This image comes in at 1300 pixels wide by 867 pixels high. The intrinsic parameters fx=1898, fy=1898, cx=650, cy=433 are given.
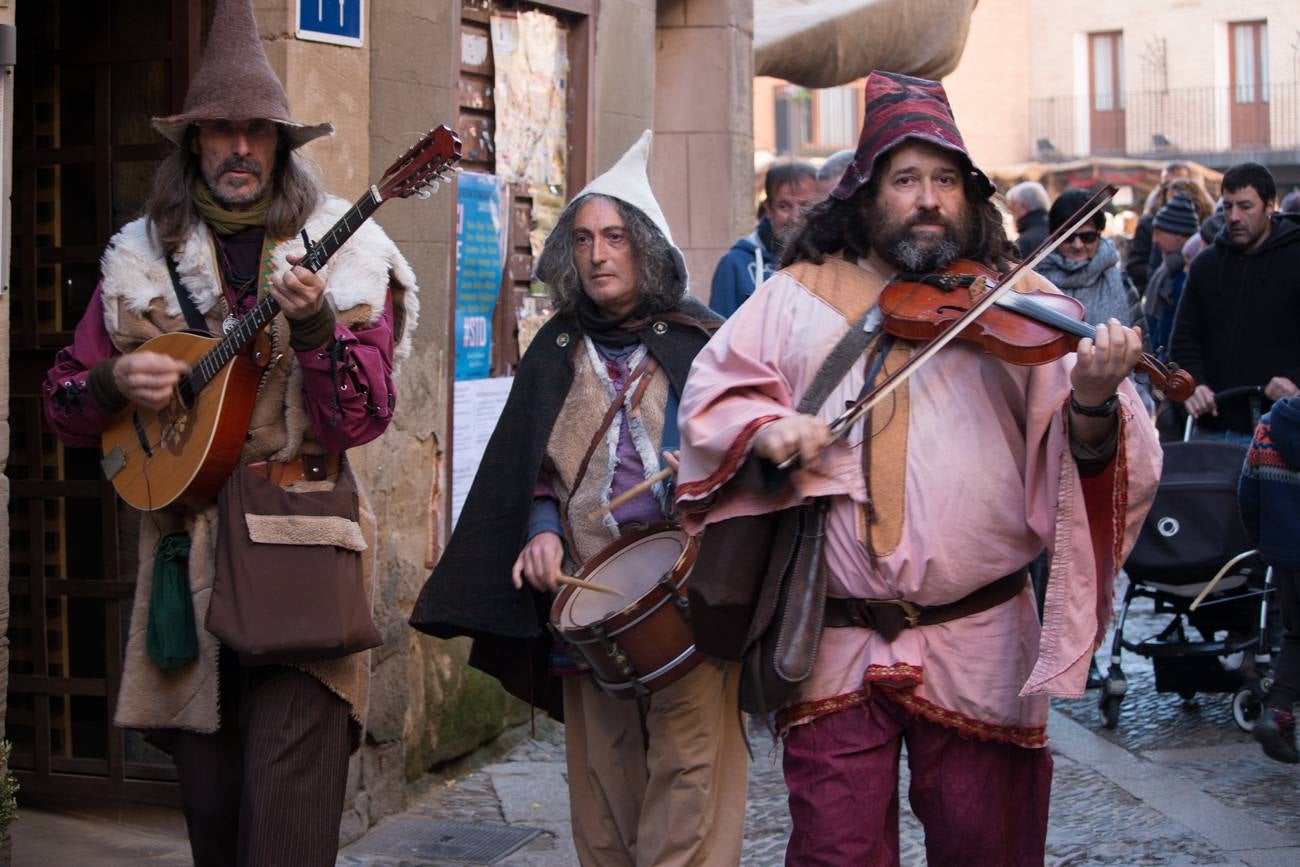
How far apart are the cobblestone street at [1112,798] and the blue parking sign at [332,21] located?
247 cm

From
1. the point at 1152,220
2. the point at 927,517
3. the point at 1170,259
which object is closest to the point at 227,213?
the point at 927,517

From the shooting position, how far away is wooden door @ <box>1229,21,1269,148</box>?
4050 centimetres

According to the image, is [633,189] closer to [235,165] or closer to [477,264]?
[235,165]

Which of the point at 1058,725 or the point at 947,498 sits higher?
the point at 947,498

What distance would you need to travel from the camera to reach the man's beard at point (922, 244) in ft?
12.3

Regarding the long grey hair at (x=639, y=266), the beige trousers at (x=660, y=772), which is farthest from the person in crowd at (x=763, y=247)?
the beige trousers at (x=660, y=772)

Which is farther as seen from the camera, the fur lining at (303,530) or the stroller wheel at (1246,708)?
the stroller wheel at (1246,708)

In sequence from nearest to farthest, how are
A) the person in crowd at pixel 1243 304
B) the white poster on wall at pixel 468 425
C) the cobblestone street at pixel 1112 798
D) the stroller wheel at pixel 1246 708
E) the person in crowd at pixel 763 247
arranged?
A: the cobblestone street at pixel 1112 798 → the white poster on wall at pixel 468 425 → the stroller wheel at pixel 1246 708 → the person in crowd at pixel 763 247 → the person in crowd at pixel 1243 304

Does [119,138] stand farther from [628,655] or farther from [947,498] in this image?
[947,498]

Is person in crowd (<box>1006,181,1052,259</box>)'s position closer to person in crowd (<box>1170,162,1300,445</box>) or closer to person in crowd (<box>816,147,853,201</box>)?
person in crowd (<box>1170,162,1300,445</box>)

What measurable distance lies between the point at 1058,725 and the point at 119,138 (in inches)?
167

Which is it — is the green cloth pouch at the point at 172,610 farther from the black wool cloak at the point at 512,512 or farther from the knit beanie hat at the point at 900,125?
the knit beanie hat at the point at 900,125

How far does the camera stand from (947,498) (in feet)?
12.0

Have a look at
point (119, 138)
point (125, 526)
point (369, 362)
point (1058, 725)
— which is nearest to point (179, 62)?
point (119, 138)
